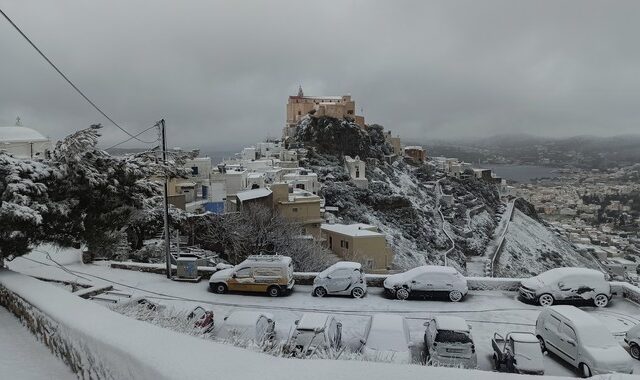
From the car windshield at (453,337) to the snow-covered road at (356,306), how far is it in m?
0.90

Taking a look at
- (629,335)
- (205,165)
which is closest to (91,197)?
(629,335)

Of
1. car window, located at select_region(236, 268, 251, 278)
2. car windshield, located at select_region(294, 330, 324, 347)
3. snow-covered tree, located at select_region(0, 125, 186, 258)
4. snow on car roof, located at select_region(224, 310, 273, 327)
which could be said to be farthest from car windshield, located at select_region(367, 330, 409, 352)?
snow-covered tree, located at select_region(0, 125, 186, 258)

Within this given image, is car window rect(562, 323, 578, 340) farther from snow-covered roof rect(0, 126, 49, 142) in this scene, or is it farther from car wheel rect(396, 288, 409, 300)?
snow-covered roof rect(0, 126, 49, 142)

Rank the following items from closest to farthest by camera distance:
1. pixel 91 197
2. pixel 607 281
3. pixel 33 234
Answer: pixel 33 234
pixel 91 197
pixel 607 281

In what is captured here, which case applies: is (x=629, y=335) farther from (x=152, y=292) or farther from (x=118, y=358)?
(x=152, y=292)

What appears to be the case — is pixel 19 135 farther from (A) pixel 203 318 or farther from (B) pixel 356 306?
A: (B) pixel 356 306

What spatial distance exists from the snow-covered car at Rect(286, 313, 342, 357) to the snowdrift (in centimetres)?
426

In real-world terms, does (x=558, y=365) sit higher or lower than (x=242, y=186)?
lower

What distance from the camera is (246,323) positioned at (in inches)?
432

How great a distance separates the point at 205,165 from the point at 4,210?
4097 cm

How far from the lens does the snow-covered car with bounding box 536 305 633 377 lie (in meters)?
9.52

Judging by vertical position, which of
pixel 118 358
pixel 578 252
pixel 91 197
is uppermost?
pixel 91 197

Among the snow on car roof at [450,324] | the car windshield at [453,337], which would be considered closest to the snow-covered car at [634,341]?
the snow on car roof at [450,324]

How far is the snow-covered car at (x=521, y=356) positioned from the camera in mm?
9789
